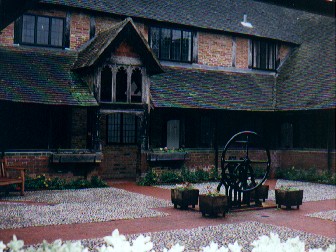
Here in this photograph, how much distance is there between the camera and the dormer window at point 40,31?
676 inches

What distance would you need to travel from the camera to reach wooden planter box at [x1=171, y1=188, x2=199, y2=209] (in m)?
11.4

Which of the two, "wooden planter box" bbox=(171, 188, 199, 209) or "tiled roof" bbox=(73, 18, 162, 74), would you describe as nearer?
"wooden planter box" bbox=(171, 188, 199, 209)

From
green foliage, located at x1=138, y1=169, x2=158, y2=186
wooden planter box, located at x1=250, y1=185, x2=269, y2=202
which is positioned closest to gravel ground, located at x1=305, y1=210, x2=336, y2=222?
wooden planter box, located at x1=250, y1=185, x2=269, y2=202

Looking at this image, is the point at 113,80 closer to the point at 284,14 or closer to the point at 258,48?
the point at 258,48

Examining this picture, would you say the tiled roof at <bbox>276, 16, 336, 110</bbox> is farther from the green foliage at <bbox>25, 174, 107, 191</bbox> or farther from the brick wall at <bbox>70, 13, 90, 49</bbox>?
the green foliage at <bbox>25, 174, 107, 191</bbox>

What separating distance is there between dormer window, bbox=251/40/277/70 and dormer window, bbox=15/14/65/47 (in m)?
10.1

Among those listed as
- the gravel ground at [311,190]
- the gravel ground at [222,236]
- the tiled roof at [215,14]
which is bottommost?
the gravel ground at [311,190]

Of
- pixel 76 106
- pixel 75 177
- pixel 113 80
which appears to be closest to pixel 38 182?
pixel 75 177

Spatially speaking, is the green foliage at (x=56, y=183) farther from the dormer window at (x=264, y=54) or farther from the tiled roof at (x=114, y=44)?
the dormer window at (x=264, y=54)

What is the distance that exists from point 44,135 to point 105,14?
590 cm

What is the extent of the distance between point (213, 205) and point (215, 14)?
47.2ft

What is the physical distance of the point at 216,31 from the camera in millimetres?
21469

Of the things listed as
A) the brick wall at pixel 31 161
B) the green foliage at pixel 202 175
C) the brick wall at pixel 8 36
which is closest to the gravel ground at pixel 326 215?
the green foliage at pixel 202 175

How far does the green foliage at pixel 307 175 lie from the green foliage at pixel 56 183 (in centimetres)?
916
